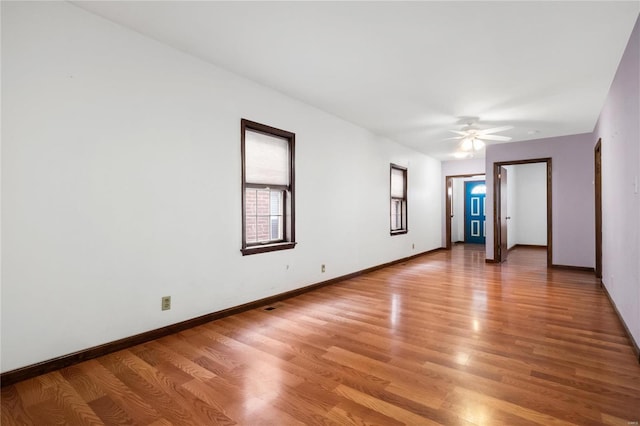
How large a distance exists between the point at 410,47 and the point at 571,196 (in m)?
5.47

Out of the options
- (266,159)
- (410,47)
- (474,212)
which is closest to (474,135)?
Result: (410,47)

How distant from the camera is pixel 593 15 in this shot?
8.21ft

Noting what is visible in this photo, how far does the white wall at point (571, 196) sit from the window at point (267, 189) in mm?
5559

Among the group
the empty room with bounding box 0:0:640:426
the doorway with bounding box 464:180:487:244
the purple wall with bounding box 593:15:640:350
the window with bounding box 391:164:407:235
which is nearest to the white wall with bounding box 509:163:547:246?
the doorway with bounding box 464:180:487:244

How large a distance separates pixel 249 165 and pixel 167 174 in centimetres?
105

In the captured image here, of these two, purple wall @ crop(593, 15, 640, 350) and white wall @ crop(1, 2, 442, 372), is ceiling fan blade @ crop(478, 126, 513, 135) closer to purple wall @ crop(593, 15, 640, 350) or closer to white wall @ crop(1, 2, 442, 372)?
purple wall @ crop(593, 15, 640, 350)

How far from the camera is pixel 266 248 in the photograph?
3.95 m

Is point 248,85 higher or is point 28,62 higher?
point 248,85

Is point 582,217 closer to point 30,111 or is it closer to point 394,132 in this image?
point 394,132

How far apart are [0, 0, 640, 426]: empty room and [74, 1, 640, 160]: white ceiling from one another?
0.08 ft

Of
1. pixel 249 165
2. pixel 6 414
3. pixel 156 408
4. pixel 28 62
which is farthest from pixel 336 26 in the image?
pixel 6 414

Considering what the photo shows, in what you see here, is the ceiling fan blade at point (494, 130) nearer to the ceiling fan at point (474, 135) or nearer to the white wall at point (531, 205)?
the ceiling fan at point (474, 135)

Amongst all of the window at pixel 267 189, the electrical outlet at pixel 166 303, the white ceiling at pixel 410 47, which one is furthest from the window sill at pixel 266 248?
the white ceiling at pixel 410 47

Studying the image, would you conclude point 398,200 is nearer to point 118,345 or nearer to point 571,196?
point 571,196
